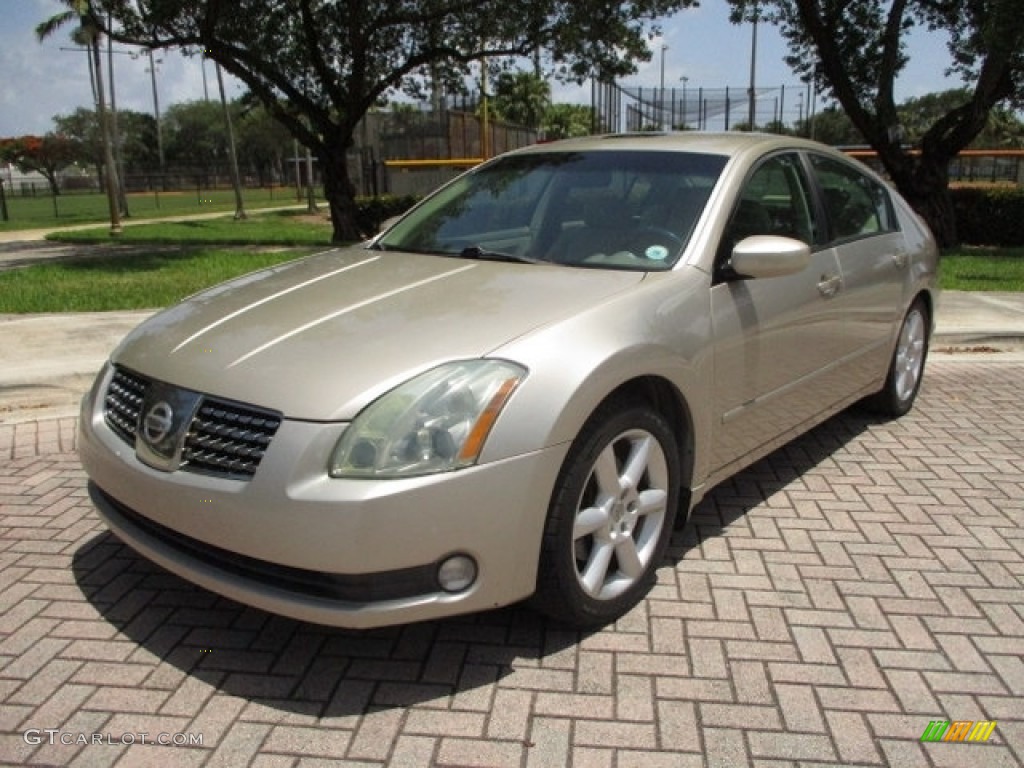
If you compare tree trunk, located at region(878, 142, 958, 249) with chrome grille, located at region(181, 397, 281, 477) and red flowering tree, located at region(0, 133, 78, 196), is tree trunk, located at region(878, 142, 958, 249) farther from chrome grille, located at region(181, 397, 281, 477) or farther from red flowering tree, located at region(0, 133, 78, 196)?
red flowering tree, located at region(0, 133, 78, 196)

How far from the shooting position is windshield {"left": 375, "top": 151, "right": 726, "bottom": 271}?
3.45 metres

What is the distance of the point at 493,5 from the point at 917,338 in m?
12.2

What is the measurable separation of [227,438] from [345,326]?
550 mm

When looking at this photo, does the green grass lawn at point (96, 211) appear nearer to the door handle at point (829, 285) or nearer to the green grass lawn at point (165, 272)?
the green grass lawn at point (165, 272)

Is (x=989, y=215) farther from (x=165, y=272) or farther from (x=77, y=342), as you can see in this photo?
Answer: (x=77, y=342)

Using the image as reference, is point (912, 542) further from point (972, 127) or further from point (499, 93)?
point (499, 93)

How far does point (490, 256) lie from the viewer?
359 centimetres

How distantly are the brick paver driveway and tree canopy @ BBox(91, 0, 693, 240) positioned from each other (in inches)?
515

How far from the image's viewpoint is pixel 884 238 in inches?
186

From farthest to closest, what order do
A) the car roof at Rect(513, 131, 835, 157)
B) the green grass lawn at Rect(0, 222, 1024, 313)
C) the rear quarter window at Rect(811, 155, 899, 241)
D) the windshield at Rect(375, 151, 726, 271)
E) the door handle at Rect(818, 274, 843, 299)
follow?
the green grass lawn at Rect(0, 222, 1024, 313) → the rear quarter window at Rect(811, 155, 899, 241) → the door handle at Rect(818, 274, 843, 299) → the car roof at Rect(513, 131, 835, 157) → the windshield at Rect(375, 151, 726, 271)

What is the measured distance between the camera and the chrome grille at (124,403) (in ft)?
9.45

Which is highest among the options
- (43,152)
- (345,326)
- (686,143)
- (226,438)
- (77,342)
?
(43,152)

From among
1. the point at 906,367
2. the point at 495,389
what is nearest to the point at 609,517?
the point at 495,389

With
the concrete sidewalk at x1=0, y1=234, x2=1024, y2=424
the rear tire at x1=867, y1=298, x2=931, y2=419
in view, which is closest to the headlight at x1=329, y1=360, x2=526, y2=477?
the rear tire at x1=867, y1=298, x2=931, y2=419
